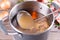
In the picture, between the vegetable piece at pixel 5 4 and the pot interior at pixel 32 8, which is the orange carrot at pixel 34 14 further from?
the vegetable piece at pixel 5 4

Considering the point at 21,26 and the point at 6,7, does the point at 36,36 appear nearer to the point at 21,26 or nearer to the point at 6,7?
the point at 21,26

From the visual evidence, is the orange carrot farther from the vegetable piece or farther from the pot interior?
the vegetable piece

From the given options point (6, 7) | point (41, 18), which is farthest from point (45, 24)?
point (6, 7)

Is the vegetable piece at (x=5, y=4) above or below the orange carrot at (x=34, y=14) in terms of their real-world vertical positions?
above

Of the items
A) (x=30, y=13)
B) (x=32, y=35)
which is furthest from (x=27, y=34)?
(x=30, y=13)

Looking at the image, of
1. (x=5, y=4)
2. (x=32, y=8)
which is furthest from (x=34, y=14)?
(x=5, y=4)

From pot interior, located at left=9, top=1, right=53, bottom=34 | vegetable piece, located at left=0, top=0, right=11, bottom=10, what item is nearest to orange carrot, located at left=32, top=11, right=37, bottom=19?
pot interior, located at left=9, top=1, right=53, bottom=34

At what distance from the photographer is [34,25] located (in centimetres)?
59

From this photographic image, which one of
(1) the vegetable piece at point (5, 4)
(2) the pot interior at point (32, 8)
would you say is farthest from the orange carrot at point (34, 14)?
(1) the vegetable piece at point (5, 4)

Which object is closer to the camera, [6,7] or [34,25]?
[34,25]

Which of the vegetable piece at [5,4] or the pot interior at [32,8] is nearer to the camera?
the pot interior at [32,8]

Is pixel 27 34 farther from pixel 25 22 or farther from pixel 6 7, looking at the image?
pixel 6 7

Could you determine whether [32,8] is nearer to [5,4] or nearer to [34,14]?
[34,14]

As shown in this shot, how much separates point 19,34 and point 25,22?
56 millimetres
